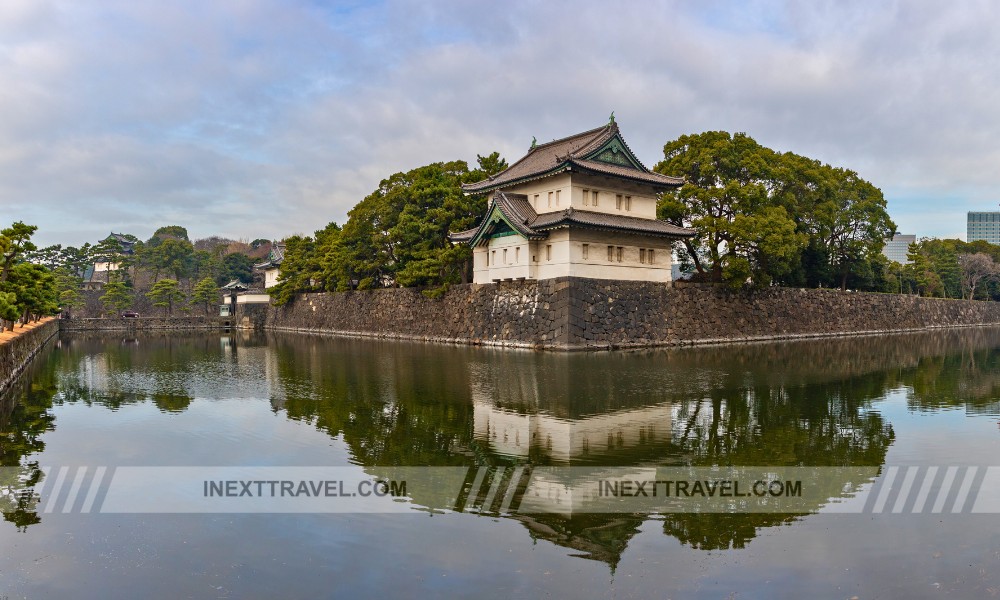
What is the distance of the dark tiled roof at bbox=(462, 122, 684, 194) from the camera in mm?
32562

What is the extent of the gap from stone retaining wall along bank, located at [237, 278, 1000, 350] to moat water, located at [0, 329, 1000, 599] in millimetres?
11536

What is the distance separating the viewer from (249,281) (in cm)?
8356

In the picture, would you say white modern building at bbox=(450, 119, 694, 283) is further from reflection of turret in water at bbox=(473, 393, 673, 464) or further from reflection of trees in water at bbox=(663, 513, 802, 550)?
reflection of trees in water at bbox=(663, 513, 802, 550)

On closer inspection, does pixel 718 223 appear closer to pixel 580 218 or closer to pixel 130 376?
pixel 580 218

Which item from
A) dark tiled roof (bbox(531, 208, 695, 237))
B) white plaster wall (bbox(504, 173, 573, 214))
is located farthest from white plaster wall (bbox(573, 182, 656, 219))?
white plaster wall (bbox(504, 173, 573, 214))

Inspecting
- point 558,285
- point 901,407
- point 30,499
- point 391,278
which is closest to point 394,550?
point 30,499

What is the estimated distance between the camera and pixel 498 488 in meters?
8.98

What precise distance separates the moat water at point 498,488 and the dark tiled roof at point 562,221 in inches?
504

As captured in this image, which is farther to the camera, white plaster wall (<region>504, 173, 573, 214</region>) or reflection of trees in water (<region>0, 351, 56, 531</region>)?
white plaster wall (<region>504, 173, 573, 214</region>)

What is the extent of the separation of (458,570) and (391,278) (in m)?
45.2

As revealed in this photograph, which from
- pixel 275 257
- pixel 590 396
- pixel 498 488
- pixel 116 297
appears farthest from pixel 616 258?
pixel 116 297

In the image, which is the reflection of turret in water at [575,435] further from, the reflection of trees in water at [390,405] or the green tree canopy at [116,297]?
the green tree canopy at [116,297]

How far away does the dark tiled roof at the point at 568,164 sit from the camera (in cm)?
3256

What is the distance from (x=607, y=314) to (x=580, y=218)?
183 inches
